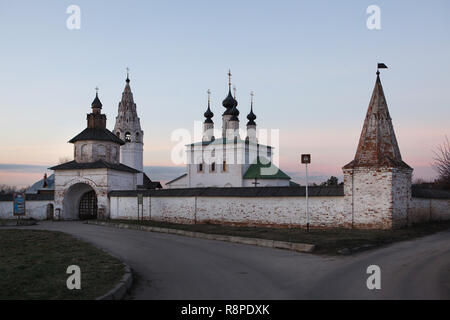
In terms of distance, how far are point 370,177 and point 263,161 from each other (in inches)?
1332

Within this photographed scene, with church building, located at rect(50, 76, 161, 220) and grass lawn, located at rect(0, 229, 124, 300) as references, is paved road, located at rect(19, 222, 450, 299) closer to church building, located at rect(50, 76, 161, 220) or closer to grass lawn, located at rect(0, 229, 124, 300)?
grass lawn, located at rect(0, 229, 124, 300)

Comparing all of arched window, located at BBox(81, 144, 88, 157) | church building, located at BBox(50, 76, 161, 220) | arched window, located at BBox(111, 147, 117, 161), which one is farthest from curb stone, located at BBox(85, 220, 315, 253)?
arched window, located at BBox(81, 144, 88, 157)

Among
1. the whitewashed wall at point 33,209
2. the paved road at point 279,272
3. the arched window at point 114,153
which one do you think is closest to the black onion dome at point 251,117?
the arched window at point 114,153

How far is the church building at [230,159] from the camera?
50469 millimetres

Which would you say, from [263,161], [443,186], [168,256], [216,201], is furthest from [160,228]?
[263,161]

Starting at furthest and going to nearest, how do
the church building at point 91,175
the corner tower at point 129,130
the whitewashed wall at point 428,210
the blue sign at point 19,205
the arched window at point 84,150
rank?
the corner tower at point 129,130
the arched window at point 84,150
the church building at point 91,175
the blue sign at point 19,205
the whitewashed wall at point 428,210

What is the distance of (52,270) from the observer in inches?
385

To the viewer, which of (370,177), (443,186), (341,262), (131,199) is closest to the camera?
(341,262)

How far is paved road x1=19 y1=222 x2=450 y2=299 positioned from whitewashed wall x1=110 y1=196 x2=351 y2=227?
5801 mm

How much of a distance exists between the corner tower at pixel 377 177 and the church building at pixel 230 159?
28.4m

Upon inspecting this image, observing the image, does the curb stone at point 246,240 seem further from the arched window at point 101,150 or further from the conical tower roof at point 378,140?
the arched window at point 101,150

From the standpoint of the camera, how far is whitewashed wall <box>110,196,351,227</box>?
20.6 meters
